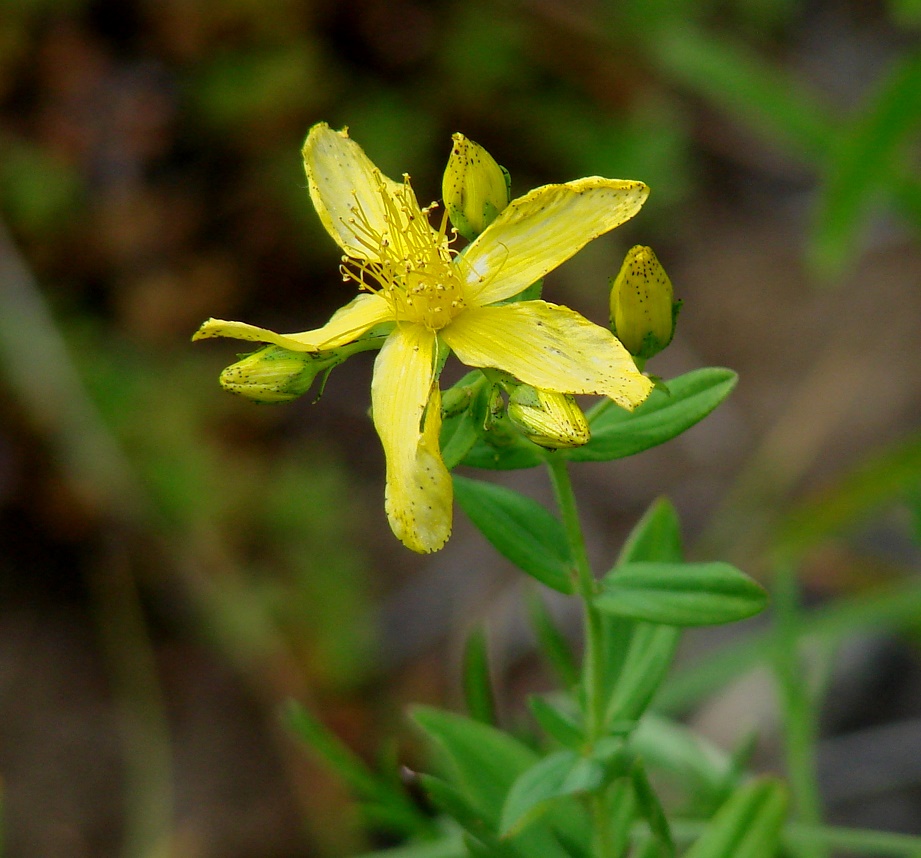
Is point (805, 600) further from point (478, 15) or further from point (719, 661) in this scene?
point (478, 15)

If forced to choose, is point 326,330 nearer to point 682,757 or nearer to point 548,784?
point 548,784

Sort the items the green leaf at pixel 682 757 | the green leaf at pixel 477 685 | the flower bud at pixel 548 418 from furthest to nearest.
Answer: the green leaf at pixel 682 757, the green leaf at pixel 477 685, the flower bud at pixel 548 418

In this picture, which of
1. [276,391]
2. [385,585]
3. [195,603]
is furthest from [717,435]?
[276,391]

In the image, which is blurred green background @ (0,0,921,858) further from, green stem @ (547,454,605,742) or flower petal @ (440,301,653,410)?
flower petal @ (440,301,653,410)

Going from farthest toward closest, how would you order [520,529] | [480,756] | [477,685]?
[477,685] → [480,756] → [520,529]

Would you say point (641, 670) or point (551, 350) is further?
point (641, 670)

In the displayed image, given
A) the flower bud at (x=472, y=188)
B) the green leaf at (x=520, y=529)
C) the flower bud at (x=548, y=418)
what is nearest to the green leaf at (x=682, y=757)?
the green leaf at (x=520, y=529)

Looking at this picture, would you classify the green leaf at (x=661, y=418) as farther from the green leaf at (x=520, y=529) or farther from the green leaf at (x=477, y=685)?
the green leaf at (x=477, y=685)

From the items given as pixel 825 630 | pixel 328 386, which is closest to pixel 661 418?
pixel 825 630

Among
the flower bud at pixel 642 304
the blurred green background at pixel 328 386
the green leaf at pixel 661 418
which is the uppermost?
the flower bud at pixel 642 304
